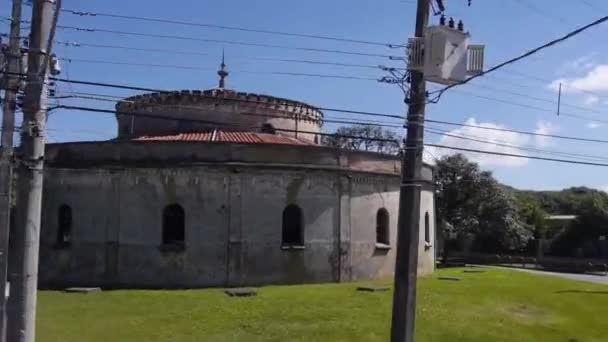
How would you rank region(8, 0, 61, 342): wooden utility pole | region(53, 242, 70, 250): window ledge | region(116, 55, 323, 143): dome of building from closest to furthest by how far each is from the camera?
1. region(8, 0, 61, 342): wooden utility pole
2. region(53, 242, 70, 250): window ledge
3. region(116, 55, 323, 143): dome of building

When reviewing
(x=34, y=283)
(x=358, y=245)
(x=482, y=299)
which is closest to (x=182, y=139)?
(x=358, y=245)

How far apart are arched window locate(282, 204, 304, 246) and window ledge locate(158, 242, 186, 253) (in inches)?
152

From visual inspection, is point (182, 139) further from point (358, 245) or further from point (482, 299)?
point (482, 299)

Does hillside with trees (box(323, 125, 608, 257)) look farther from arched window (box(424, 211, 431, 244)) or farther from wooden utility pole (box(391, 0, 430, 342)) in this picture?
wooden utility pole (box(391, 0, 430, 342))

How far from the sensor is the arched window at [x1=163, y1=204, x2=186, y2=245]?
27109mm

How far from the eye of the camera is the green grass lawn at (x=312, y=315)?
18.0 meters

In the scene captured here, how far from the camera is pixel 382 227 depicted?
101 ft

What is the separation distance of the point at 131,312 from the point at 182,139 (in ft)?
30.0

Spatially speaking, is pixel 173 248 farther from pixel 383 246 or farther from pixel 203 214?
pixel 383 246

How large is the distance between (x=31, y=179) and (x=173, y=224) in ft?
52.7

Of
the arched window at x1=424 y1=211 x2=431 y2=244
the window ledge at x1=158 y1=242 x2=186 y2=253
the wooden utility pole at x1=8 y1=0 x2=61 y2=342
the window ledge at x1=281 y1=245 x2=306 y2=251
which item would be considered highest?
the wooden utility pole at x1=8 y1=0 x2=61 y2=342

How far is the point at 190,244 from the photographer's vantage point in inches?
1050

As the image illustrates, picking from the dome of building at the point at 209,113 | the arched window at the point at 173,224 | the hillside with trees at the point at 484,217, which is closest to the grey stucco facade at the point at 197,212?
the arched window at the point at 173,224

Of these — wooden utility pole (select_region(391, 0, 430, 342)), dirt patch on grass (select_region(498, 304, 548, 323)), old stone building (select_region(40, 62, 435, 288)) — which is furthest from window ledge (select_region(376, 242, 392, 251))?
wooden utility pole (select_region(391, 0, 430, 342))
